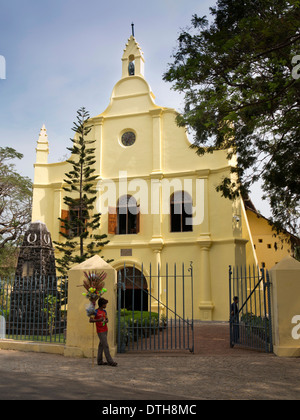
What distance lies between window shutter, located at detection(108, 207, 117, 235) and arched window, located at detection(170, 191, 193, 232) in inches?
105

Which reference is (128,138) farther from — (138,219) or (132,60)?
(132,60)

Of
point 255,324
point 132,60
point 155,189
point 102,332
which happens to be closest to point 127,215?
point 155,189

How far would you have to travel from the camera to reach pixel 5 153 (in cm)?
2483

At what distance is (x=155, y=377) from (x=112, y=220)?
12527mm

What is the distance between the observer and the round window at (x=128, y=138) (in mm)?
19438

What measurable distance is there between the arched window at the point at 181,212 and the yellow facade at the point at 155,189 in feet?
0.78

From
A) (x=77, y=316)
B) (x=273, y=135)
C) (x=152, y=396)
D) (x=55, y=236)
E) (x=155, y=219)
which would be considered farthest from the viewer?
(x=55, y=236)

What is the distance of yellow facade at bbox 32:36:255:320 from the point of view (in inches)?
662

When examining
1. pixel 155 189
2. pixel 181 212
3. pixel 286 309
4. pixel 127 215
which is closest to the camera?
pixel 286 309

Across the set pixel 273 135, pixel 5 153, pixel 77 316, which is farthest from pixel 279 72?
pixel 5 153

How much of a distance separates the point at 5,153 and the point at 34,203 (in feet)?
21.2

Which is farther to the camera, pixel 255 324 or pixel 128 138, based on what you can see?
pixel 128 138

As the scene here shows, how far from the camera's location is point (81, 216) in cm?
1789
